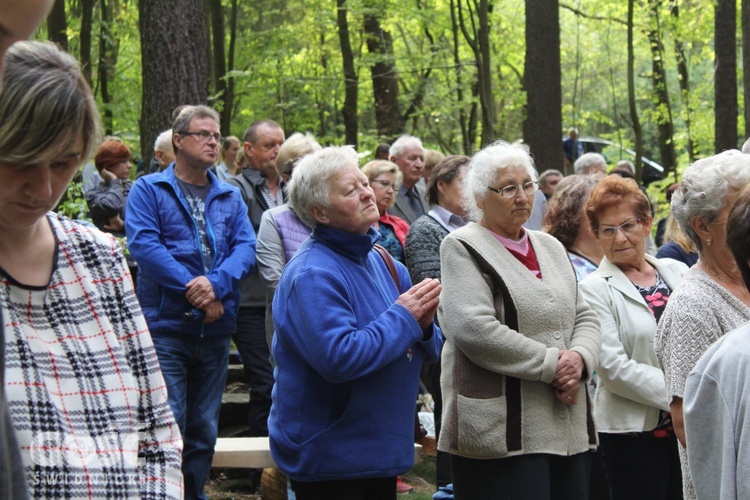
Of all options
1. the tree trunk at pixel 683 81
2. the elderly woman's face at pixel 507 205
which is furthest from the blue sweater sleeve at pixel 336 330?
the tree trunk at pixel 683 81

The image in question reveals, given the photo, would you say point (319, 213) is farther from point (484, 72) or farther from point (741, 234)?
point (484, 72)

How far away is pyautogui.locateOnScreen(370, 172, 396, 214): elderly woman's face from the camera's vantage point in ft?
25.1

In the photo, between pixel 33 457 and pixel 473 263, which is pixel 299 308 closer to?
pixel 473 263

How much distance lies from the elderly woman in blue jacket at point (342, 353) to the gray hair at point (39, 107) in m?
2.14

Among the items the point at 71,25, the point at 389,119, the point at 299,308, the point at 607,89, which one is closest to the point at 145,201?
the point at 299,308

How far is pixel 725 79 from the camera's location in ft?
49.0

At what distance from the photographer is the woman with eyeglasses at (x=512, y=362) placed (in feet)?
14.9

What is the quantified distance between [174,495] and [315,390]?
1.97 metres

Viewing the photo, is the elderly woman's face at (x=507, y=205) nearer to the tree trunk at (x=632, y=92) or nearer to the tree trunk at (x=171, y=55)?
the tree trunk at (x=171, y=55)

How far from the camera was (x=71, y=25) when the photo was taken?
73.0ft

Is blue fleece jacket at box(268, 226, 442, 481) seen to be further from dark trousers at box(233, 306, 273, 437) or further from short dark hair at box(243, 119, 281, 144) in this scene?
short dark hair at box(243, 119, 281, 144)

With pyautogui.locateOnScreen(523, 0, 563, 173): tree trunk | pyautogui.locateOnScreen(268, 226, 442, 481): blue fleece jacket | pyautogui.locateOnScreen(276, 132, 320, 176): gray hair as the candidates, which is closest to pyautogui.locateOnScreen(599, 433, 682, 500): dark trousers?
pyautogui.locateOnScreen(268, 226, 442, 481): blue fleece jacket

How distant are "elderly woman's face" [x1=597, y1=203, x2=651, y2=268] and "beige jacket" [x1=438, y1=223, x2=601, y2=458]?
22.9 inches

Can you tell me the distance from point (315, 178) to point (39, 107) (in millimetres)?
2531
